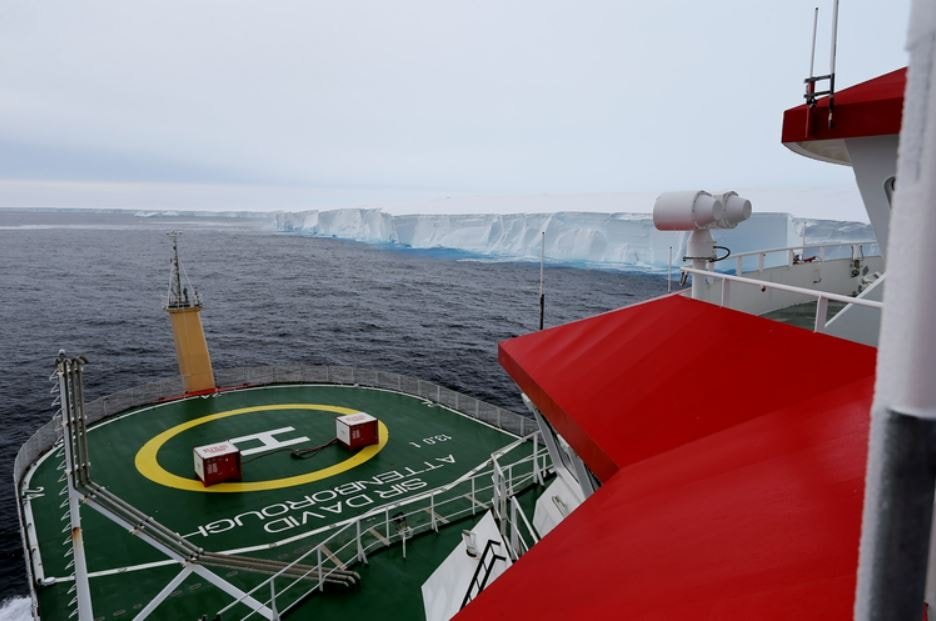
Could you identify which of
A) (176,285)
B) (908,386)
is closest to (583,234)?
(176,285)

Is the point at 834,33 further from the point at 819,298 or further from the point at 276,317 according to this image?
the point at 276,317

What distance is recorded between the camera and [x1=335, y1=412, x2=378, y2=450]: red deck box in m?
22.5

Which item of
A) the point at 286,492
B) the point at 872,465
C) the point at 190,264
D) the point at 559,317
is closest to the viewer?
the point at 872,465

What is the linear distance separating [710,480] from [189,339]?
29362 mm

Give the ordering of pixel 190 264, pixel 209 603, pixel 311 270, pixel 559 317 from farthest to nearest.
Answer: pixel 190 264 → pixel 311 270 → pixel 559 317 → pixel 209 603

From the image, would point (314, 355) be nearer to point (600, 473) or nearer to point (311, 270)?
point (600, 473)

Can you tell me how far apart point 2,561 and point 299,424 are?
36.8ft

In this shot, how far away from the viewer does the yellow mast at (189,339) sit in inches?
1142

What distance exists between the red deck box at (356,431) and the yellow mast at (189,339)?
9666mm

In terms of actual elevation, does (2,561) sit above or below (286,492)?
below

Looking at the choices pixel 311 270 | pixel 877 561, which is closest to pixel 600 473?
pixel 877 561

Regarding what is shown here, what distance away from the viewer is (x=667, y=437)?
5.54 meters

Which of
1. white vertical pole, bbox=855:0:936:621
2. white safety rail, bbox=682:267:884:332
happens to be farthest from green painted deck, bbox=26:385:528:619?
white vertical pole, bbox=855:0:936:621

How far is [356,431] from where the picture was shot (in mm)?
22516
